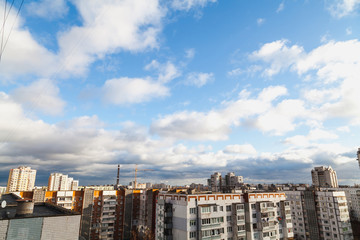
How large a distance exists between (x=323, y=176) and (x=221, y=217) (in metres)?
147

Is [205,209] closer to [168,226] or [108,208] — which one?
[168,226]

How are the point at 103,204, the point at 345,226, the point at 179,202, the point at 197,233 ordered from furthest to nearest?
the point at 103,204, the point at 345,226, the point at 179,202, the point at 197,233

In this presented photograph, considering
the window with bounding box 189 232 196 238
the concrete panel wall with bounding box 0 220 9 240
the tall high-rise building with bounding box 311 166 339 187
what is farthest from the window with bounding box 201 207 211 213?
the tall high-rise building with bounding box 311 166 339 187

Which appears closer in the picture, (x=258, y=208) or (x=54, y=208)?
(x=54, y=208)

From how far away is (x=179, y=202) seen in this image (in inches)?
2030

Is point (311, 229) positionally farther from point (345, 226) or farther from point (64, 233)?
point (64, 233)

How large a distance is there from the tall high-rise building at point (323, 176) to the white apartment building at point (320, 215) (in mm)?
83647

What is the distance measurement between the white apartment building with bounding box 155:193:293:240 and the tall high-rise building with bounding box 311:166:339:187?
120308 mm

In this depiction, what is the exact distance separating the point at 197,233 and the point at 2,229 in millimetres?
39513

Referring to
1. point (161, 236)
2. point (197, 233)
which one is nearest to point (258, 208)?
point (197, 233)

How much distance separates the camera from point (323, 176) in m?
158

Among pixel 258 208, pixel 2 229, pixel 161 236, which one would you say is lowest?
pixel 161 236

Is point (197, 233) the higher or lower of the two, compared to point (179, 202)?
lower

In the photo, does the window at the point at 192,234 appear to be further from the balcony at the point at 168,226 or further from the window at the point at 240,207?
the window at the point at 240,207
